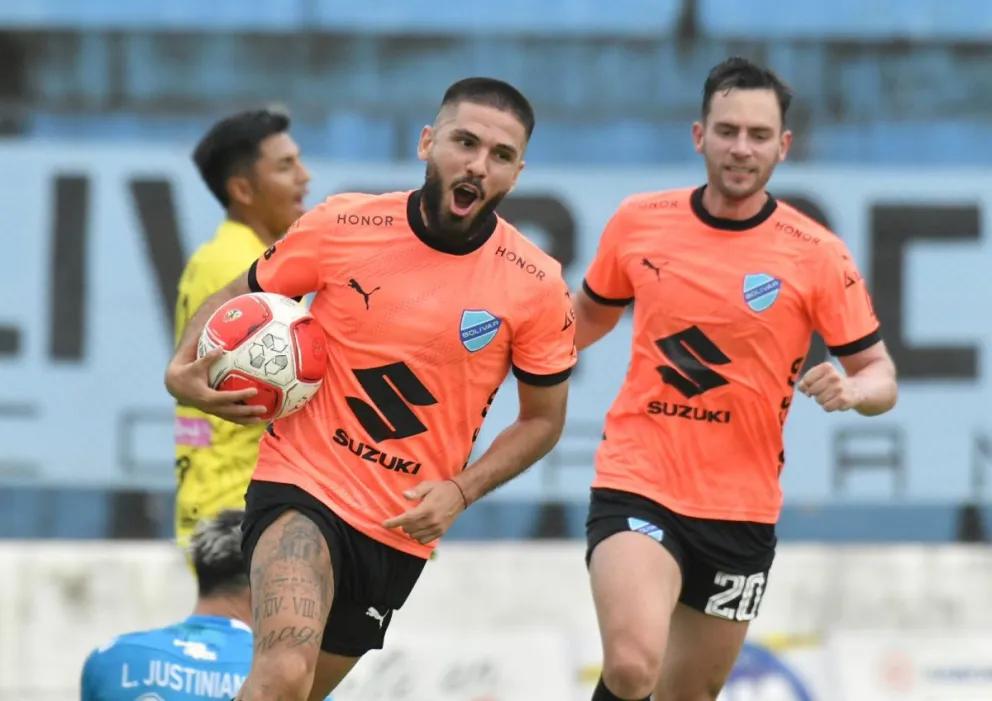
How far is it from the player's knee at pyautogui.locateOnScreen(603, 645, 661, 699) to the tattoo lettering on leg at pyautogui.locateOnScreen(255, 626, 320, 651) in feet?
4.26

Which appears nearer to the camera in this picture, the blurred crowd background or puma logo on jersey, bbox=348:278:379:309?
A: puma logo on jersey, bbox=348:278:379:309

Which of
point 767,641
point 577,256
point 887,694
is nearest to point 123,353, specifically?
point 577,256

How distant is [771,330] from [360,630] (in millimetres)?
1832

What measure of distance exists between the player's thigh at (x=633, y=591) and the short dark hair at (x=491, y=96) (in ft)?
5.04

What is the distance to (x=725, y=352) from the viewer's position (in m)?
6.82

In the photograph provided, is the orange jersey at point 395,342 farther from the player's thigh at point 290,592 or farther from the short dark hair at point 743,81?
the short dark hair at point 743,81

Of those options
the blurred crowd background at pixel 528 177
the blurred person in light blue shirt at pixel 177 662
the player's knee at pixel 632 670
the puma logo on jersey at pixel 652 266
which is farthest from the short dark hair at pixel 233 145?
the blurred crowd background at pixel 528 177

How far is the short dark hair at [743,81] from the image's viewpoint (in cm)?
690

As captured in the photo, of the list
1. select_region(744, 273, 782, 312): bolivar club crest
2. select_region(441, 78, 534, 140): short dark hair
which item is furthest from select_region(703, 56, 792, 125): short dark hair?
select_region(441, 78, 534, 140): short dark hair

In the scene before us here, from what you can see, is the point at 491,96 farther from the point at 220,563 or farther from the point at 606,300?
the point at 220,563

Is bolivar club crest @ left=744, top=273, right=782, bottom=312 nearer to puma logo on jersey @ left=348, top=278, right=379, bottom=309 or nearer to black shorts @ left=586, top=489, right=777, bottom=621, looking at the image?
black shorts @ left=586, top=489, right=777, bottom=621

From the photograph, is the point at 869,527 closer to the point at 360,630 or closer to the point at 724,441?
the point at 724,441

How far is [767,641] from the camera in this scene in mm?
10852

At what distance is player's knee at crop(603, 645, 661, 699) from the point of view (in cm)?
634
